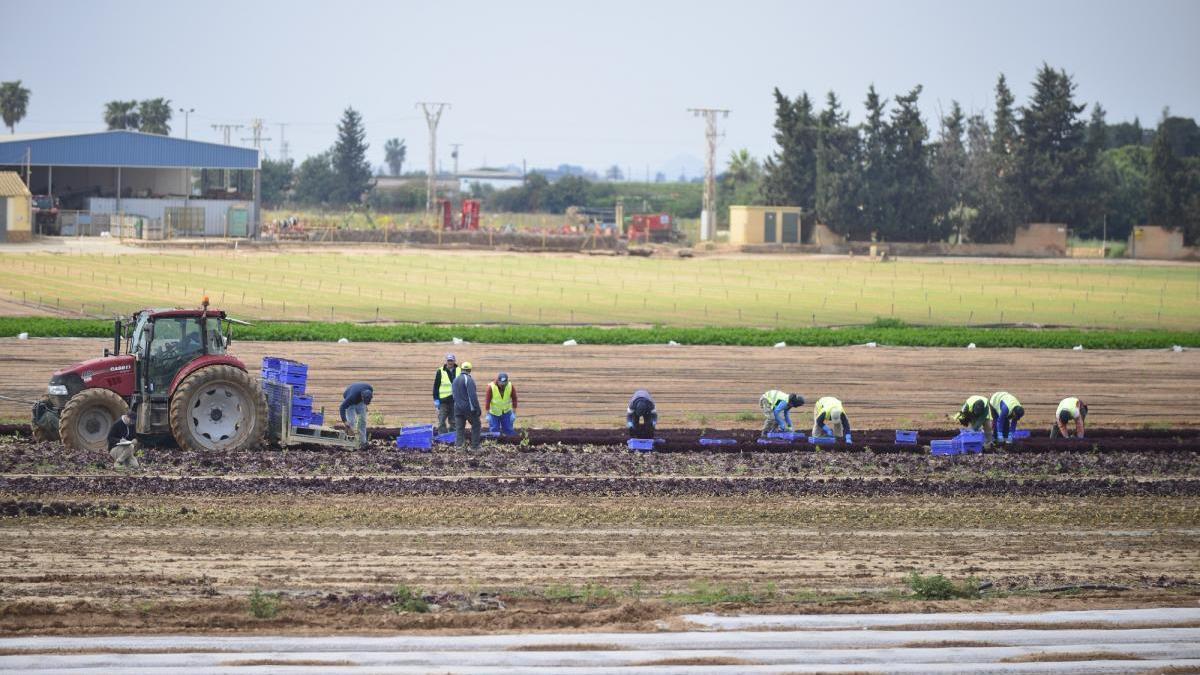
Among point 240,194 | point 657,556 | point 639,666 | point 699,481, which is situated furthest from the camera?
point 240,194

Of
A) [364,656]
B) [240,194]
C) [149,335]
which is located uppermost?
[240,194]

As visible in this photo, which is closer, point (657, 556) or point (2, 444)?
point (657, 556)

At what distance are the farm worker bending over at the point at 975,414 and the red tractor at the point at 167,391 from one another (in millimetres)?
10627

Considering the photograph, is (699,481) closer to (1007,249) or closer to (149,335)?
(149,335)

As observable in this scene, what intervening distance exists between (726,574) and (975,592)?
2.38 m

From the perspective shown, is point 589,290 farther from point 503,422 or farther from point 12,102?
point 12,102

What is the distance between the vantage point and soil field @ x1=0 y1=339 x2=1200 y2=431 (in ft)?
86.2

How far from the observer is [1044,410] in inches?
1088

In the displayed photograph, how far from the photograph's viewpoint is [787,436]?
22.0 metres

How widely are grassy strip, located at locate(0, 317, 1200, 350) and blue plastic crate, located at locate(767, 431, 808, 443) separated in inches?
537

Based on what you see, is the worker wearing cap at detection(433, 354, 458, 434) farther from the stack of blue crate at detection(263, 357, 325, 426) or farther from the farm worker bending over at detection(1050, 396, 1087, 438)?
the farm worker bending over at detection(1050, 396, 1087, 438)

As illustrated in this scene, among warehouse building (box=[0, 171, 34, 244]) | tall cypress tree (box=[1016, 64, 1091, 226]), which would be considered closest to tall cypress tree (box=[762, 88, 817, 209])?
tall cypress tree (box=[1016, 64, 1091, 226])

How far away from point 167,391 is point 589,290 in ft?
113

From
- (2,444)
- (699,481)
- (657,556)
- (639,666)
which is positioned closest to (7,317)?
(2,444)
